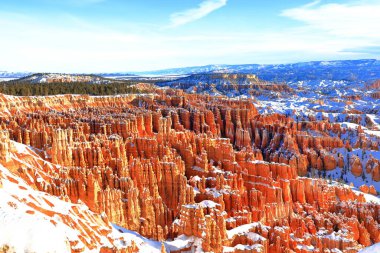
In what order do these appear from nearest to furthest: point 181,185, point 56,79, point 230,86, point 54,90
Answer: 1. point 181,185
2. point 54,90
3. point 56,79
4. point 230,86

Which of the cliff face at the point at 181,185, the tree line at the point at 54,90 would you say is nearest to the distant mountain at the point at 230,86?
the tree line at the point at 54,90

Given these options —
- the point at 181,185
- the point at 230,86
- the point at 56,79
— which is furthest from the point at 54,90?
the point at 230,86

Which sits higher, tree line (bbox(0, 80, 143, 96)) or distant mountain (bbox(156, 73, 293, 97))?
tree line (bbox(0, 80, 143, 96))

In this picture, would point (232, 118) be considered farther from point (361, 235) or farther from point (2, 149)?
point (2, 149)

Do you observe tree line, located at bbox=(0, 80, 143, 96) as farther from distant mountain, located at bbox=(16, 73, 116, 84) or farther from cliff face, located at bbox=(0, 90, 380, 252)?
distant mountain, located at bbox=(16, 73, 116, 84)

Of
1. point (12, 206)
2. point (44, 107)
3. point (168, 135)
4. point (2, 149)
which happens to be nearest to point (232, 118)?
point (168, 135)

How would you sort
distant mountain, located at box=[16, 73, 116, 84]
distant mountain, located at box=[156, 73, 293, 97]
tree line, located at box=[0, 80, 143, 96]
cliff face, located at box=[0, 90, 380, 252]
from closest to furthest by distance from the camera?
cliff face, located at box=[0, 90, 380, 252] → tree line, located at box=[0, 80, 143, 96] → distant mountain, located at box=[16, 73, 116, 84] → distant mountain, located at box=[156, 73, 293, 97]

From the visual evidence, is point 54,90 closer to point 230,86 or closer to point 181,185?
point 181,185

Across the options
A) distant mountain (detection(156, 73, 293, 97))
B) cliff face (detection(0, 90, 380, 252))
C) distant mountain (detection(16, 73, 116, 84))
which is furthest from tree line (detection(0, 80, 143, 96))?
distant mountain (detection(156, 73, 293, 97))

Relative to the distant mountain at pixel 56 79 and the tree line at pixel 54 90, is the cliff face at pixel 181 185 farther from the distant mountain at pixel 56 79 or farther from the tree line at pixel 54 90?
the distant mountain at pixel 56 79
